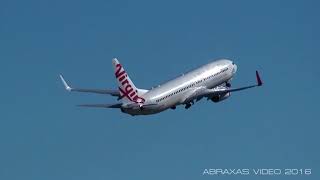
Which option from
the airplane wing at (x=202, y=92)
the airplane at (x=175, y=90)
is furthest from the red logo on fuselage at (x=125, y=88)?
the airplane wing at (x=202, y=92)

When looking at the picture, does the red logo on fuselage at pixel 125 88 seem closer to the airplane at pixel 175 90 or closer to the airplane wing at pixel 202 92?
the airplane at pixel 175 90

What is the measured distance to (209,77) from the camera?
527 ft

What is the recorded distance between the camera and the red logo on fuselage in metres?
144

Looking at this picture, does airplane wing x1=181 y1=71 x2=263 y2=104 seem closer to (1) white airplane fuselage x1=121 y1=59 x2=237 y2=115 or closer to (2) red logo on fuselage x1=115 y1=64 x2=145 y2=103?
(1) white airplane fuselage x1=121 y1=59 x2=237 y2=115

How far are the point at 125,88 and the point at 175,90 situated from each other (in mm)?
9239

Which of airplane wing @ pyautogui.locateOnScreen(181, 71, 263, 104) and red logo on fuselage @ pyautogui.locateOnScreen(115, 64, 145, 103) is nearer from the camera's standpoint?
red logo on fuselage @ pyautogui.locateOnScreen(115, 64, 145, 103)

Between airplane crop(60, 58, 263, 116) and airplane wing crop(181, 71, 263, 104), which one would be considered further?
airplane wing crop(181, 71, 263, 104)

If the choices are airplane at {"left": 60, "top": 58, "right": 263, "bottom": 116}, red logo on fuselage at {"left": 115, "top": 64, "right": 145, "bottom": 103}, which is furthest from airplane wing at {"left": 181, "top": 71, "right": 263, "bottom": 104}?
red logo on fuselage at {"left": 115, "top": 64, "right": 145, "bottom": 103}

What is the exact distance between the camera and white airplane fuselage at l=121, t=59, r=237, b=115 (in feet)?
475

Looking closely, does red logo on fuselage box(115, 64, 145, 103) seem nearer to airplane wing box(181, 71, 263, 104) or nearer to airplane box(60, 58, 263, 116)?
airplane box(60, 58, 263, 116)

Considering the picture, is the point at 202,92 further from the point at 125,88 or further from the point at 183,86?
the point at 125,88

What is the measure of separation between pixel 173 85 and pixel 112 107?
13128 millimetres

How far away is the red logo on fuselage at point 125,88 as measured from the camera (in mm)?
144000

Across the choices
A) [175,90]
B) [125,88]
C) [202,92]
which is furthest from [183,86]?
[125,88]
